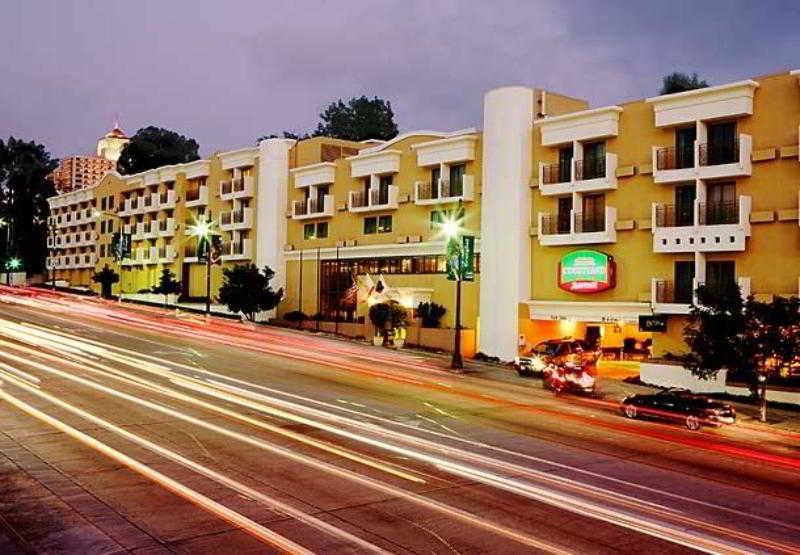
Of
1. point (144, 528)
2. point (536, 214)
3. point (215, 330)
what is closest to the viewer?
point (144, 528)

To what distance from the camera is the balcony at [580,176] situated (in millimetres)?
41094

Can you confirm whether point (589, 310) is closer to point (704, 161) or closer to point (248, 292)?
point (704, 161)

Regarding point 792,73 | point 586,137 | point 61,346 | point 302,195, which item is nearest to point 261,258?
point 302,195

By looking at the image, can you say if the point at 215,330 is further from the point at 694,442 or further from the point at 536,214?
the point at 694,442

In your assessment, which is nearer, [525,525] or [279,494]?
[525,525]

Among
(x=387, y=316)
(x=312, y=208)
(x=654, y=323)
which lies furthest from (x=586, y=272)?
(x=312, y=208)

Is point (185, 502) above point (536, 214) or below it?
below

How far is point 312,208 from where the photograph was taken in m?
60.8

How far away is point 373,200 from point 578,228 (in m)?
17.0

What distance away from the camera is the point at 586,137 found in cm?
4238

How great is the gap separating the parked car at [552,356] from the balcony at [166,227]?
47.9m

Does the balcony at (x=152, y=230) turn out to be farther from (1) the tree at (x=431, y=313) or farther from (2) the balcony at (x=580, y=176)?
(2) the balcony at (x=580, y=176)

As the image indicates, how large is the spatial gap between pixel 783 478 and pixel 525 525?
8.19 metres

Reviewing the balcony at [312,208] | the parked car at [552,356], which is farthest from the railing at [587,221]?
the balcony at [312,208]
